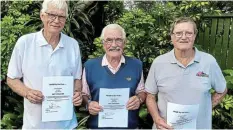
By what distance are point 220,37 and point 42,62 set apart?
3.81 meters

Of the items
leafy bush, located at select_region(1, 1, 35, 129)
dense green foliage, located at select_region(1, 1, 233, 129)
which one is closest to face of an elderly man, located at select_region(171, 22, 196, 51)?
dense green foliage, located at select_region(1, 1, 233, 129)

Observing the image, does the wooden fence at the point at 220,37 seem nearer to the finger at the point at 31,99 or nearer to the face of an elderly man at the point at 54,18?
the face of an elderly man at the point at 54,18

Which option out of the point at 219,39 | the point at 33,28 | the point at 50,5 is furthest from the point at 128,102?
the point at 219,39

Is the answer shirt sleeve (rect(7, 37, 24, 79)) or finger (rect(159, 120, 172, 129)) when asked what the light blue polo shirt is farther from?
shirt sleeve (rect(7, 37, 24, 79))

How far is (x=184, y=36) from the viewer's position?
275cm

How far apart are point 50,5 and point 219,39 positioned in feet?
12.3

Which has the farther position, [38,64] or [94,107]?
[94,107]

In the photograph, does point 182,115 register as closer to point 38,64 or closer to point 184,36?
point 184,36

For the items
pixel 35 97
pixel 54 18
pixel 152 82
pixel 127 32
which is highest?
pixel 54 18

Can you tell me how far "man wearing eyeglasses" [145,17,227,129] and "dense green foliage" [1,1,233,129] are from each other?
1514 millimetres

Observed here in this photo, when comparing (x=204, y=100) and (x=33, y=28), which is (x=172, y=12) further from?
(x=204, y=100)

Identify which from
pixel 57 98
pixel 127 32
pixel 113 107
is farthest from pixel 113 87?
pixel 127 32

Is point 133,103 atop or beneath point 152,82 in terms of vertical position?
beneath

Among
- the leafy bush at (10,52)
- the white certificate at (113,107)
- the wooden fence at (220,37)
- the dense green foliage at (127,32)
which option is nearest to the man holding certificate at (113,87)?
the white certificate at (113,107)
